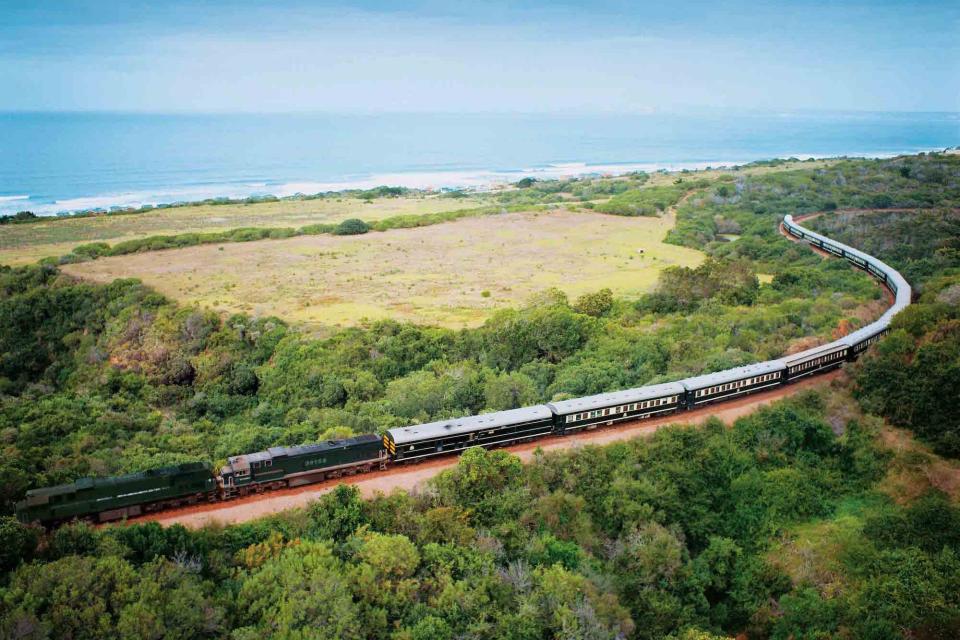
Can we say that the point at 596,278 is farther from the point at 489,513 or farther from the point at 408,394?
the point at 489,513

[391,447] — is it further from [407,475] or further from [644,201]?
[644,201]

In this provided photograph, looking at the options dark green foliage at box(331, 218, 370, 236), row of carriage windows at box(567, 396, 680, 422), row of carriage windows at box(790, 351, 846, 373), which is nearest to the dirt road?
row of carriage windows at box(567, 396, 680, 422)

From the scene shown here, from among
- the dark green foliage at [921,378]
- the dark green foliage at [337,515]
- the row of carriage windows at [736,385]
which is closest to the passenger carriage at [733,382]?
the row of carriage windows at [736,385]

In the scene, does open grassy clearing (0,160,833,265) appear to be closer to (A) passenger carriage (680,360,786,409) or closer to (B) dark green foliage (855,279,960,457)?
(A) passenger carriage (680,360,786,409)

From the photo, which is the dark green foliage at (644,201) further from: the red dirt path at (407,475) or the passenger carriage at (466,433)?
the passenger carriage at (466,433)

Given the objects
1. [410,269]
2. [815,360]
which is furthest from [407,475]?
[410,269]
